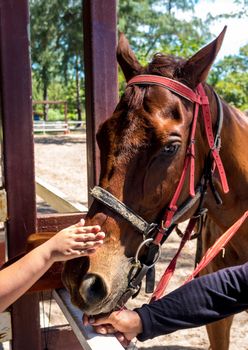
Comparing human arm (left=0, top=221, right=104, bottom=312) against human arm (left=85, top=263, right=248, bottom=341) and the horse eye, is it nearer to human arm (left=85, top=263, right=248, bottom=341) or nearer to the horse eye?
human arm (left=85, top=263, right=248, bottom=341)

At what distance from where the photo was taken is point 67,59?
71.1 ft

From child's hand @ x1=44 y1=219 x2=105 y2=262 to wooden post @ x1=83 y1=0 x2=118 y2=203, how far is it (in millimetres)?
750

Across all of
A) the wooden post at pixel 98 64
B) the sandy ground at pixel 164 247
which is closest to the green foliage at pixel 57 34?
the sandy ground at pixel 164 247

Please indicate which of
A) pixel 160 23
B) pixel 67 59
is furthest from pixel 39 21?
pixel 160 23

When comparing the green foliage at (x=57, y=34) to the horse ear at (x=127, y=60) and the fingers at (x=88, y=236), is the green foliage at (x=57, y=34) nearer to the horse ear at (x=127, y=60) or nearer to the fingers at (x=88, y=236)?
the horse ear at (x=127, y=60)

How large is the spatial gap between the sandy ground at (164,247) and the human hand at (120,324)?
2193 mm

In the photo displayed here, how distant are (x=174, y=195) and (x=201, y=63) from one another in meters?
0.53

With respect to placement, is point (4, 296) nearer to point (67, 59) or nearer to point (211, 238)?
point (211, 238)

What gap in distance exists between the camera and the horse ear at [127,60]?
6.63ft

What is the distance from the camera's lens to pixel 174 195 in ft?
5.90

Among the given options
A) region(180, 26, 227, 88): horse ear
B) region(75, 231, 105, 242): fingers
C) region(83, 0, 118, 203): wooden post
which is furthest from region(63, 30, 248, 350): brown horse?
region(83, 0, 118, 203): wooden post

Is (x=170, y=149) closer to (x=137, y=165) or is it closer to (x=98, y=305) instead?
(x=137, y=165)

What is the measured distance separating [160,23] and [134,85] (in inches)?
987

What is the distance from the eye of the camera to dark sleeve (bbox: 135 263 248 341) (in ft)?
5.10
